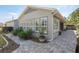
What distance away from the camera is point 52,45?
2914 millimetres

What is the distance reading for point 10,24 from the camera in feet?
9.52

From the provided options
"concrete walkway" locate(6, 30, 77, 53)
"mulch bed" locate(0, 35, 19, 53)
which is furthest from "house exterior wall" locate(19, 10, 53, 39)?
"mulch bed" locate(0, 35, 19, 53)

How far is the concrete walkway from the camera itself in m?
2.91

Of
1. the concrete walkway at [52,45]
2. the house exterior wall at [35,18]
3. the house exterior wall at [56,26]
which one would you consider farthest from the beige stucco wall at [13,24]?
the house exterior wall at [56,26]

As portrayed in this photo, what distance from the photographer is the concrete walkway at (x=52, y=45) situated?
114 inches

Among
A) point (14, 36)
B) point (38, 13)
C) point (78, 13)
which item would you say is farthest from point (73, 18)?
point (14, 36)

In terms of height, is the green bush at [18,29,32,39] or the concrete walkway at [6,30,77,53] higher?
the green bush at [18,29,32,39]

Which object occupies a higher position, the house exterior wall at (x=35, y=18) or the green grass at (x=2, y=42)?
the house exterior wall at (x=35, y=18)

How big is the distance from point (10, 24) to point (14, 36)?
0.23 m

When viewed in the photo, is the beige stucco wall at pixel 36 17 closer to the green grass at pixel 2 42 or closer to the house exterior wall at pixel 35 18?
the house exterior wall at pixel 35 18

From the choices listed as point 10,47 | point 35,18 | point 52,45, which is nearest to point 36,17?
point 35,18

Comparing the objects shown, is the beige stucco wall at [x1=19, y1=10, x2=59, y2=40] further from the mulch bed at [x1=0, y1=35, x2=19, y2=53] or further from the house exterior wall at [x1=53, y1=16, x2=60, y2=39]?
the mulch bed at [x1=0, y1=35, x2=19, y2=53]

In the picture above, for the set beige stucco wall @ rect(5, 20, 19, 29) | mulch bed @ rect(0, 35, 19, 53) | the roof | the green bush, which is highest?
the roof
